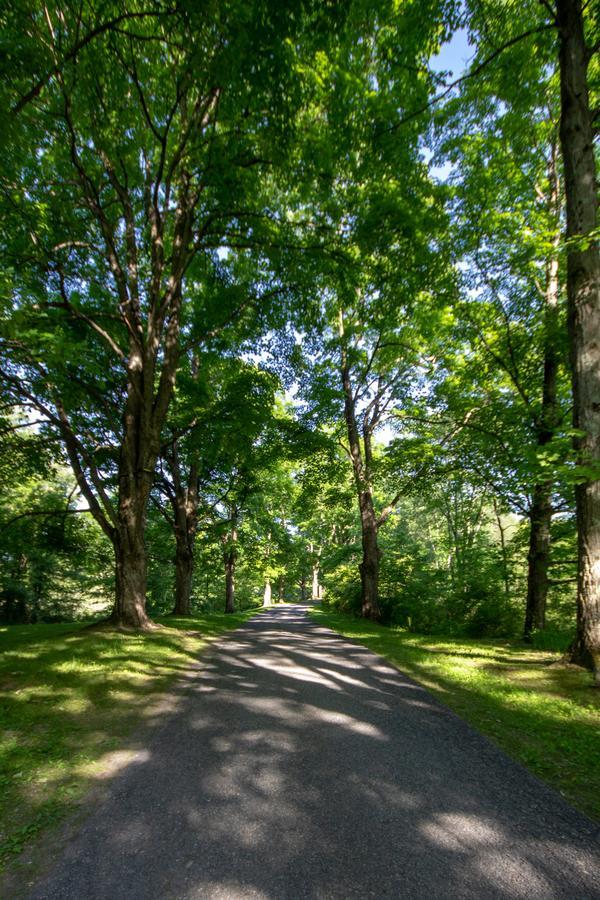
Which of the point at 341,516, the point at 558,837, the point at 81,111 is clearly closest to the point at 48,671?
the point at 558,837

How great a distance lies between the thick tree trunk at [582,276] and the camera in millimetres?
5887

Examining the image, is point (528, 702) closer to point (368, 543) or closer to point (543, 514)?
point (543, 514)

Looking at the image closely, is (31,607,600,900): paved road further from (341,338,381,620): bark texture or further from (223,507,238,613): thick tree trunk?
(223,507,238,613): thick tree trunk

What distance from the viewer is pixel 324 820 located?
2.59 metres

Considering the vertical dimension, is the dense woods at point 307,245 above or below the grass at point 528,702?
above

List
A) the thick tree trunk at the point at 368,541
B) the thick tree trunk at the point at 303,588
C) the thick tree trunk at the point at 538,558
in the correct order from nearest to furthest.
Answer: the thick tree trunk at the point at 538,558 < the thick tree trunk at the point at 368,541 < the thick tree trunk at the point at 303,588

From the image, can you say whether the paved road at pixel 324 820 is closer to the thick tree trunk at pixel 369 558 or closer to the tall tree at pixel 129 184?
the tall tree at pixel 129 184

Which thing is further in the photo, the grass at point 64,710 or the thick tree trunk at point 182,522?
the thick tree trunk at point 182,522

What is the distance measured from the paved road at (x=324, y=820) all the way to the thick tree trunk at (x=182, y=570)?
38.0ft

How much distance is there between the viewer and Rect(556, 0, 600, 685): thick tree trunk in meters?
5.89

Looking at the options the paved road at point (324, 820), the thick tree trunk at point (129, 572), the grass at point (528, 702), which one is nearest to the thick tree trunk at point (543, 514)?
the grass at point (528, 702)

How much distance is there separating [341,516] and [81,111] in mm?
30660

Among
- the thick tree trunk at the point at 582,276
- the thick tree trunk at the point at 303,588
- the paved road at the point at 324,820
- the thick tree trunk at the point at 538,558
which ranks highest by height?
the thick tree trunk at the point at 582,276

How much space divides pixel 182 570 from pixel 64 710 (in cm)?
1166
